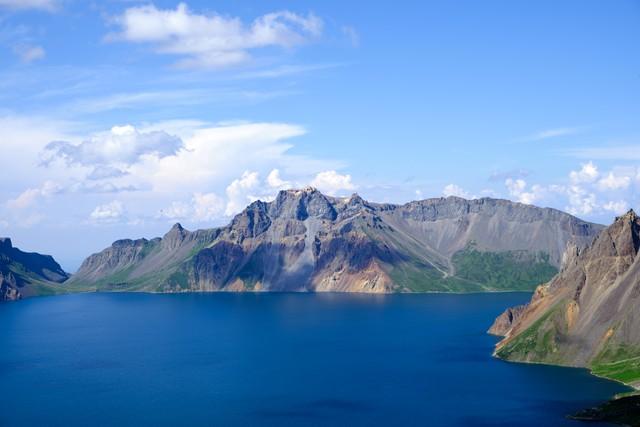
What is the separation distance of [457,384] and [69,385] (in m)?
97.0

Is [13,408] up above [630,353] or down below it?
below

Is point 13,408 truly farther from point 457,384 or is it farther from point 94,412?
point 457,384

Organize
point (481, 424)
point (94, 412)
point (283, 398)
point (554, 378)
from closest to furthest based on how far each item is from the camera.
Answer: point (481, 424), point (94, 412), point (283, 398), point (554, 378)

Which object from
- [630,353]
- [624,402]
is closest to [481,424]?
[624,402]

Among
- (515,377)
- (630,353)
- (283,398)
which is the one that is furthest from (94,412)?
(630,353)

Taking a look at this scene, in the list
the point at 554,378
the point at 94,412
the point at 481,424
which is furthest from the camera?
the point at 554,378

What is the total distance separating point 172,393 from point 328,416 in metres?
42.8

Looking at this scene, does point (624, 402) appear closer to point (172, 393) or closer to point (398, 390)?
point (398, 390)

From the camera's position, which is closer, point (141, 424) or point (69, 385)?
point (141, 424)

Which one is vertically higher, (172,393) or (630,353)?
(630,353)

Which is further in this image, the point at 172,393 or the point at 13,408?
the point at 172,393

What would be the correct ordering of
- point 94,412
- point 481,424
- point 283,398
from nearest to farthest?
1. point 481,424
2. point 94,412
3. point 283,398

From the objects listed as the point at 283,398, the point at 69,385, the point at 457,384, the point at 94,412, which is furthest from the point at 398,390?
the point at 69,385

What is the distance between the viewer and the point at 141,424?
158125mm
